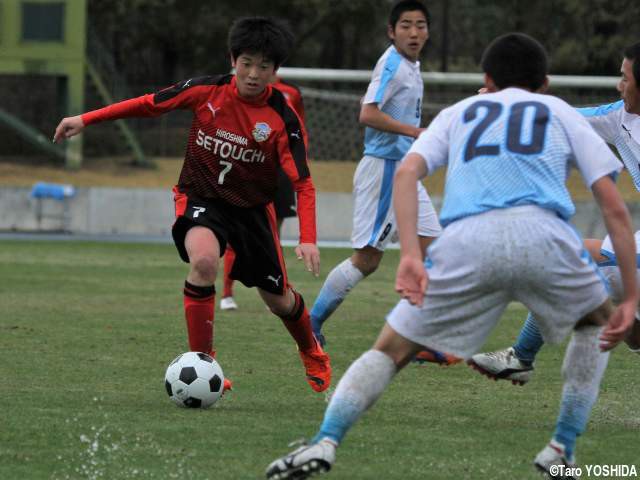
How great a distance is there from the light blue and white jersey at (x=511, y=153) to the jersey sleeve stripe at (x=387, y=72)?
148 inches

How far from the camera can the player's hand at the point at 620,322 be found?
434cm

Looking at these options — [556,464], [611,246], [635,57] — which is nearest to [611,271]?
[611,246]

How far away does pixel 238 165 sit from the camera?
21.5ft

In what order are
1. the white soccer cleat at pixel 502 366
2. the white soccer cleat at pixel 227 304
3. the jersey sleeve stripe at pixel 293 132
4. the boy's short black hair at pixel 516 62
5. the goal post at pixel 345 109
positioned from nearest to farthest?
the boy's short black hair at pixel 516 62 → the white soccer cleat at pixel 502 366 → the jersey sleeve stripe at pixel 293 132 → the white soccer cleat at pixel 227 304 → the goal post at pixel 345 109

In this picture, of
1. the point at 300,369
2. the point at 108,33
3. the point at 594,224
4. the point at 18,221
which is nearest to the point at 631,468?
the point at 300,369

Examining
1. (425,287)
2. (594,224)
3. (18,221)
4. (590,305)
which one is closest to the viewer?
(425,287)

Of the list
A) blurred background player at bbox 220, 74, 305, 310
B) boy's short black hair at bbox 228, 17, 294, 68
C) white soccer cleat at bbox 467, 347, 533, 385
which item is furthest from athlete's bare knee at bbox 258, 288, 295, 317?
blurred background player at bbox 220, 74, 305, 310

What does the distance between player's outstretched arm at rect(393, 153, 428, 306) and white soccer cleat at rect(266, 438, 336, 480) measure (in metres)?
0.58

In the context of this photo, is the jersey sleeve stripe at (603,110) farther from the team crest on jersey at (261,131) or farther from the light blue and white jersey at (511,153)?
the light blue and white jersey at (511,153)

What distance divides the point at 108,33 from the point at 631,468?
38.2 metres

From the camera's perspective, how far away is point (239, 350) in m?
8.35

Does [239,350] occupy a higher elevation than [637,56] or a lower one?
lower

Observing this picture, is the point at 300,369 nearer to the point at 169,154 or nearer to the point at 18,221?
the point at 18,221

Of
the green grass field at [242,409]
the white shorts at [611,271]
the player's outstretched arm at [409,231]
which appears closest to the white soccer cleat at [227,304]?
the green grass field at [242,409]
